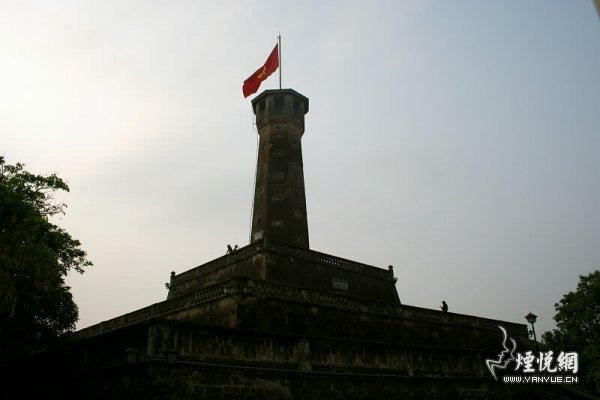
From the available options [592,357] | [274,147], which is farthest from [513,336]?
[274,147]

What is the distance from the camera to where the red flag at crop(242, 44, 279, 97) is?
99.8 ft

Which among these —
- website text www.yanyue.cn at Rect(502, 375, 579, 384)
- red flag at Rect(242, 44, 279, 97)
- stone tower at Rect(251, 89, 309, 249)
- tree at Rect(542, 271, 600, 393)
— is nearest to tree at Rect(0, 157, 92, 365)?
stone tower at Rect(251, 89, 309, 249)

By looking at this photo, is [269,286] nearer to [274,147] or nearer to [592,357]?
[274,147]

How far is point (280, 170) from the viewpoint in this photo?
94.5 feet

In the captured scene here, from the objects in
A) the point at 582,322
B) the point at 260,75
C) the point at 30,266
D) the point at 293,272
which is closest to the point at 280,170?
the point at 260,75

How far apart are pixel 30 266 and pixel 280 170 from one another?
15749 mm

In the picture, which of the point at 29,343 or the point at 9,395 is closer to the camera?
the point at 9,395

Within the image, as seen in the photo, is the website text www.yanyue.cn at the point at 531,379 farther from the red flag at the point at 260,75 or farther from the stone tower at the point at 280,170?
the red flag at the point at 260,75

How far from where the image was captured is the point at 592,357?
2492cm

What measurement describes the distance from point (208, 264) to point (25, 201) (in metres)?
10.1

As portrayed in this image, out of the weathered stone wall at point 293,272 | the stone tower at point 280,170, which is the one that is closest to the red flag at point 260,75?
the stone tower at point 280,170

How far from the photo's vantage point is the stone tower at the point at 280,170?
89.0ft

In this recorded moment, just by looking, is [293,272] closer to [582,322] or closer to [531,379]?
[531,379]

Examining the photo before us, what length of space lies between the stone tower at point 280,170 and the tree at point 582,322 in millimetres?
16200
